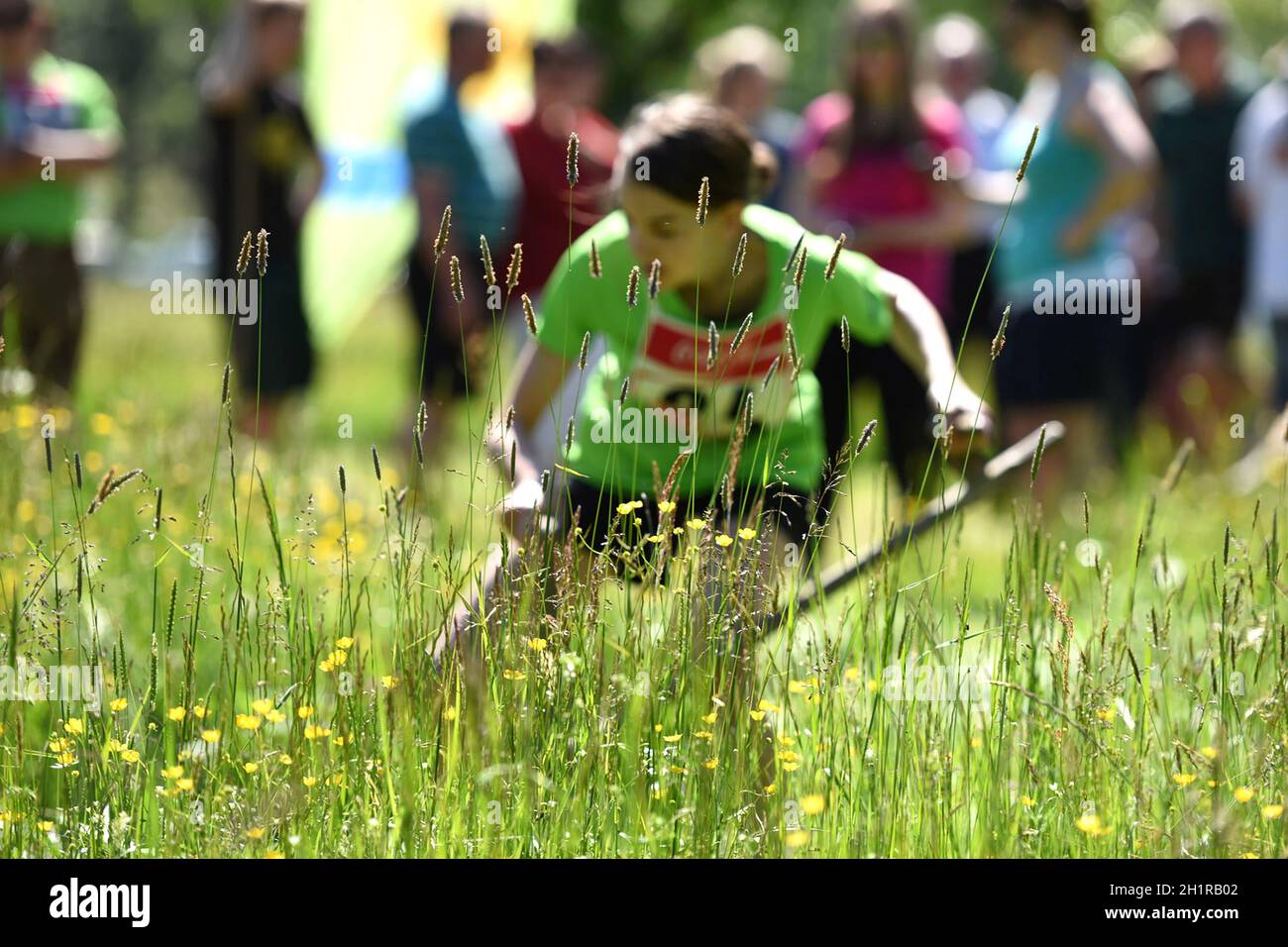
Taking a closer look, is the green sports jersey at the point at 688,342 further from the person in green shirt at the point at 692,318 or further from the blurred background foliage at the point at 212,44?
the blurred background foliage at the point at 212,44

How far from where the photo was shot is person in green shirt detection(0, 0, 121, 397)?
23.8ft

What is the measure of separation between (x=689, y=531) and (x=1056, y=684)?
66 centimetres

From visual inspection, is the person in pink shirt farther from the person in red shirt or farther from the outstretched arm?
the outstretched arm

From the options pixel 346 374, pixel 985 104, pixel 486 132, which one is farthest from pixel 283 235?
pixel 346 374

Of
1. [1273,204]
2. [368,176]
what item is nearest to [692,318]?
[1273,204]

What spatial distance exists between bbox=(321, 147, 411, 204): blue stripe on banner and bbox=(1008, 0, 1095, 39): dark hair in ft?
19.6

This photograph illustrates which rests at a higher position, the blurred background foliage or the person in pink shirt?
the blurred background foliage

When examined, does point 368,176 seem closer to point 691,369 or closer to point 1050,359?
point 1050,359

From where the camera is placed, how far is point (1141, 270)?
970cm

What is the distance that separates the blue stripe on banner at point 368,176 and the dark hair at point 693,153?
8.16 m

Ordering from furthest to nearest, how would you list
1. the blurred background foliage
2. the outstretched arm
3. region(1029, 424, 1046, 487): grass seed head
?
the blurred background foliage < the outstretched arm < region(1029, 424, 1046, 487): grass seed head

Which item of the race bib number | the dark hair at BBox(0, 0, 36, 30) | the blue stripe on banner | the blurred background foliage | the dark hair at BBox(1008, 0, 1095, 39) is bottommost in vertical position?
the race bib number

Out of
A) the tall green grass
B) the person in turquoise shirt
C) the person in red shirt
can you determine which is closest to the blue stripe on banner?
the person in red shirt

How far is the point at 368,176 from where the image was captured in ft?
39.5
